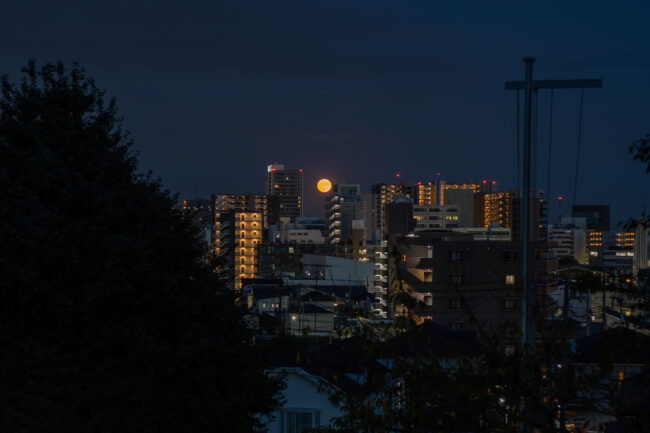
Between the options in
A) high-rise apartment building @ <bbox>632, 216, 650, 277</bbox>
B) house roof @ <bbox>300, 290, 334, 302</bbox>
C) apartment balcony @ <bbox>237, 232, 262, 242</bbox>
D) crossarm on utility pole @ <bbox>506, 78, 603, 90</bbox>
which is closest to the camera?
high-rise apartment building @ <bbox>632, 216, 650, 277</bbox>

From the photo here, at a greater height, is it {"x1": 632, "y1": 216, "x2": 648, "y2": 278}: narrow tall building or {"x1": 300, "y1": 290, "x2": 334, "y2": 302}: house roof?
{"x1": 632, "y1": 216, "x2": 648, "y2": 278}: narrow tall building

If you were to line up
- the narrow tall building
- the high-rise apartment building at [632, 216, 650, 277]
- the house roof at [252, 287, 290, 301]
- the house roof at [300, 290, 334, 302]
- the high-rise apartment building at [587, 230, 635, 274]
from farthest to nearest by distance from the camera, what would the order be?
the high-rise apartment building at [587, 230, 635, 274], the house roof at [252, 287, 290, 301], the house roof at [300, 290, 334, 302], the narrow tall building, the high-rise apartment building at [632, 216, 650, 277]

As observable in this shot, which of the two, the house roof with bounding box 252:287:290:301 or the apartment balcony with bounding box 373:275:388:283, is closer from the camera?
the house roof with bounding box 252:287:290:301

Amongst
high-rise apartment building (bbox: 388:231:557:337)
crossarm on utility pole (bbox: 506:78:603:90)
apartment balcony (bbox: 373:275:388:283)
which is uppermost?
crossarm on utility pole (bbox: 506:78:603:90)

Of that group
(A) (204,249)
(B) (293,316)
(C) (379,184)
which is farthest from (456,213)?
(A) (204,249)

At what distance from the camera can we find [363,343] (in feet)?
15.5

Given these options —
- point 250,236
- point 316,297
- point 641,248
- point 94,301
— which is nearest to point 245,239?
point 250,236

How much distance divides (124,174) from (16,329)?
2.56 metres

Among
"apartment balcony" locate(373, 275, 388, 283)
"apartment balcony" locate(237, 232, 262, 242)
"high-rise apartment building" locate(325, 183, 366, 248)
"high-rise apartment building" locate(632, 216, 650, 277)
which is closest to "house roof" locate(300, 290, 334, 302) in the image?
"apartment balcony" locate(373, 275, 388, 283)

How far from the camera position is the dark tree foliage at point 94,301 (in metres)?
7.88

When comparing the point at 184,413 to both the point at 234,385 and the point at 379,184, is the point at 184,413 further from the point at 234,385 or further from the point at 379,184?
the point at 379,184

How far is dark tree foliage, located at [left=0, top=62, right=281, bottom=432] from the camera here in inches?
310

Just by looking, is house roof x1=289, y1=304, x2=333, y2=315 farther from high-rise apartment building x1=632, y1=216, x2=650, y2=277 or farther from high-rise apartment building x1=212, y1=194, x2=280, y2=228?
high-rise apartment building x1=212, y1=194, x2=280, y2=228

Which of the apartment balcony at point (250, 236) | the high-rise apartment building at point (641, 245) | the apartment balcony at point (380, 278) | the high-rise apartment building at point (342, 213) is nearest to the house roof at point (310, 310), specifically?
the high-rise apartment building at point (641, 245)
